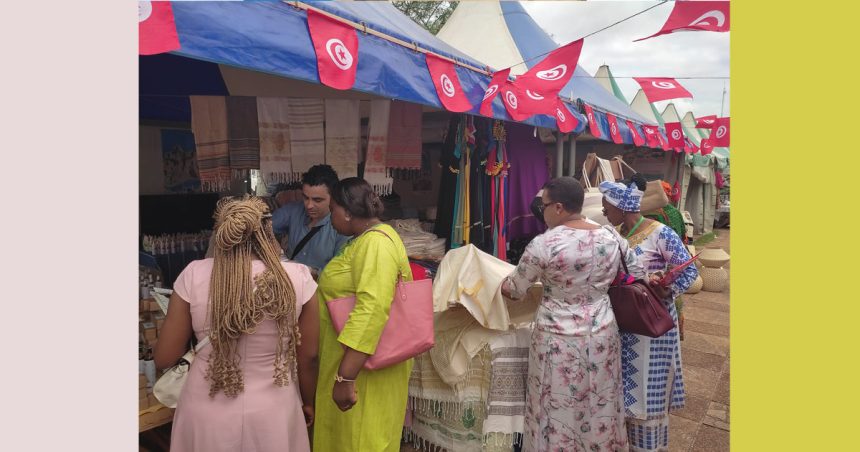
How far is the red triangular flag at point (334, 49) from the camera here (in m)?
2.28

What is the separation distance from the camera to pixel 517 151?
5.02 m

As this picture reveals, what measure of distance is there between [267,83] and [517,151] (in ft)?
8.59

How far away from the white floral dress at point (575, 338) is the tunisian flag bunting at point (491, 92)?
1.35m

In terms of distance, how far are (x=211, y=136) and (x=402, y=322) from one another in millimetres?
1719

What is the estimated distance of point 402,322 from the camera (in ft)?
7.06

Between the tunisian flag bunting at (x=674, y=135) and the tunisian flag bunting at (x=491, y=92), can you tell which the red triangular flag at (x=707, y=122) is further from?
the tunisian flag bunting at (x=491, y=92)

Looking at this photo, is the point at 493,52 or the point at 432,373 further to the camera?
the point at 493,52

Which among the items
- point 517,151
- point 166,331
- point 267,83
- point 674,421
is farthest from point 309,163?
point 674,421

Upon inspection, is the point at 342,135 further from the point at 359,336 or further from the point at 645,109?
the point at 645,109

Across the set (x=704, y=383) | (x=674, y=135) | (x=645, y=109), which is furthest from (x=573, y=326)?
(x=645, y=109)

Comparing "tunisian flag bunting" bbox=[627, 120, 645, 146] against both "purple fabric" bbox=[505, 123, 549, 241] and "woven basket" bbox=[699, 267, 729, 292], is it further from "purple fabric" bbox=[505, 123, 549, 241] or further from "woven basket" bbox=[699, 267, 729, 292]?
"purple fabric" bbox=[505, 123, 549, 241]

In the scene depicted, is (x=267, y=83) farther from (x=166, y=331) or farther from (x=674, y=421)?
(x=674, y=421)

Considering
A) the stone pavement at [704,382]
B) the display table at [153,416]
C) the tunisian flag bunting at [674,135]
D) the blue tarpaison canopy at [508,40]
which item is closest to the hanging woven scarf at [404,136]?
the display table at [153,416]

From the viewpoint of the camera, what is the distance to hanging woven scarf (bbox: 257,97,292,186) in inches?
118
